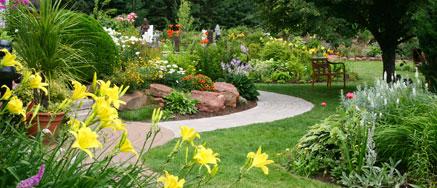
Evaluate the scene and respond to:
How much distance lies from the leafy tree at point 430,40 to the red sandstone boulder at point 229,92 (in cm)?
410

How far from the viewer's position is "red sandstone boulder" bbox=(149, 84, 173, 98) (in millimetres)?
10586

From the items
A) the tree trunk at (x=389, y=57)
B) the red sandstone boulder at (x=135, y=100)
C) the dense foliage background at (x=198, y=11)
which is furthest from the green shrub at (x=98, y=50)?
the dense foliage background at (x=198, y=11)

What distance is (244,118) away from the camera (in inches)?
397

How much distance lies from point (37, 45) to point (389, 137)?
4078mm

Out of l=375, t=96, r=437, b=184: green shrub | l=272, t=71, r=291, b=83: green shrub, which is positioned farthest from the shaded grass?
l=272, t=71, r=291, b=83: green shrub

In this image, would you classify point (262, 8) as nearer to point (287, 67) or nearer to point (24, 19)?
point (287, 67)

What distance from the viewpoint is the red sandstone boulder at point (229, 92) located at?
11.2m

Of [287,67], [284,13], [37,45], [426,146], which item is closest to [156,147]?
[37,45]

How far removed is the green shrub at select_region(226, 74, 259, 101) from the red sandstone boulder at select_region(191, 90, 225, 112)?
1345 millimetres

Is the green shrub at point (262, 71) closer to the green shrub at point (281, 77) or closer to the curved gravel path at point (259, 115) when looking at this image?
the green shrub at point (281, 77)

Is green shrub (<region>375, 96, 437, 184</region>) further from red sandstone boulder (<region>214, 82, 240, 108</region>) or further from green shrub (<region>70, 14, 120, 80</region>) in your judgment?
green shrub (<region>70, 14, 120, 80</region>)

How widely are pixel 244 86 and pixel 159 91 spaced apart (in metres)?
2.41

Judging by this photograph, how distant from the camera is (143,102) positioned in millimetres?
10359

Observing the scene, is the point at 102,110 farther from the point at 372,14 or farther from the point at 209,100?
the point at 372,14
